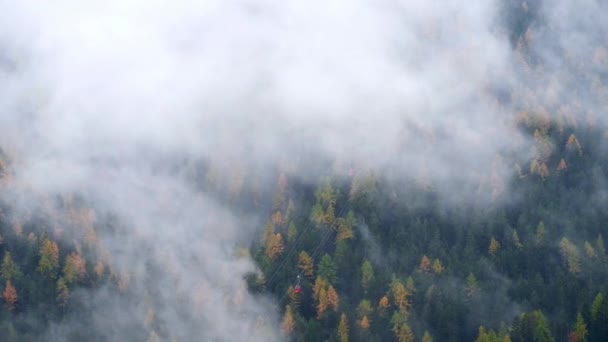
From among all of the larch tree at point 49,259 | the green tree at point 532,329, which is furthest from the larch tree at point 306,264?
the larch tree at point 49,259

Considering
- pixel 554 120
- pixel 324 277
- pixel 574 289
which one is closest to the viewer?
pixel 574 289

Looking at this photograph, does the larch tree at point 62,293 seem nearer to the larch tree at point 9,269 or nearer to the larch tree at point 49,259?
the larch tree at point 49,259

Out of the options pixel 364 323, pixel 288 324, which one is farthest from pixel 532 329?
pixel 288 324


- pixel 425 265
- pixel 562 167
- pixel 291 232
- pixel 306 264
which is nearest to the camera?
pixel 425 265

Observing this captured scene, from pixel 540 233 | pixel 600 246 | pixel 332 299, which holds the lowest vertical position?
pixel 332 299

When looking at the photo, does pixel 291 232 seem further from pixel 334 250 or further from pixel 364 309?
pixel 364 309

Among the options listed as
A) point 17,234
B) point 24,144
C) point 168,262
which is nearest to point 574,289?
point 168,262

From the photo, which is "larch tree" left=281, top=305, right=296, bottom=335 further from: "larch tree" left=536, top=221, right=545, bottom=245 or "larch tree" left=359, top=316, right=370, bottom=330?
"larch tree" left=536, top=221, right=545, bottom=245

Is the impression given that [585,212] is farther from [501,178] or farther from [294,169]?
[294,169]
